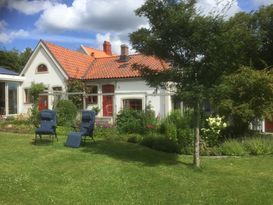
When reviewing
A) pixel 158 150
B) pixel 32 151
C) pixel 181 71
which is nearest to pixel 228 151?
pixel 158 150

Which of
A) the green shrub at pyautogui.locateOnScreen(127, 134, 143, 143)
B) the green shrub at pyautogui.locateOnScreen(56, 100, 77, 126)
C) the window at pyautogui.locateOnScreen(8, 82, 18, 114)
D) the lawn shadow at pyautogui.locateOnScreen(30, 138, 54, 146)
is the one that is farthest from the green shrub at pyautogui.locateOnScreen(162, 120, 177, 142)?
the window at pyautogui.locateOnScreen(8, 82, 18, 114)

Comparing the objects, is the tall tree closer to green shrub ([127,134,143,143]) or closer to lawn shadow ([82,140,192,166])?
lawn shadow ([82,140,192,166])

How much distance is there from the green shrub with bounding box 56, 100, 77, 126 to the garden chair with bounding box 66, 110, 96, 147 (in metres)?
5.66

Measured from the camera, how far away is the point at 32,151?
11.8m

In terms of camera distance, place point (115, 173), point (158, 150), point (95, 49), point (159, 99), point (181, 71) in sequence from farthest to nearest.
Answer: point (95, 49)
point (159, 99)
point (158, 150)
point (181, 71)
point (115, 173)

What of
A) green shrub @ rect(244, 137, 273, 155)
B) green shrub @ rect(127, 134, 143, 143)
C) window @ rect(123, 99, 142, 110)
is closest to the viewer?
green shrub @ rect(244, 137, 273, 155)

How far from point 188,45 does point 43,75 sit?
20534 mm

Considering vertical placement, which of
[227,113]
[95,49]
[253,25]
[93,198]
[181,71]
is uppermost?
[95,49]

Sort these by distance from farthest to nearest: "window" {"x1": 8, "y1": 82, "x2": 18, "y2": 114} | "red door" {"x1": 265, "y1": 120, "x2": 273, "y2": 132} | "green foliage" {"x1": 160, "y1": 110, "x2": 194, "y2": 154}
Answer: "window" {"x1": 8, "y1": 82, "x2": 18, "y2": 114} < "red door" {"x1": 265, "y1": 120, "x2": 273, "y2": 132} < "green foliage" {"x1": 160, "y1": 110, "x2": 194, "y2": 154}

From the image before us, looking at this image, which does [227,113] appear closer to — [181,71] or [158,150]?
[158,150]

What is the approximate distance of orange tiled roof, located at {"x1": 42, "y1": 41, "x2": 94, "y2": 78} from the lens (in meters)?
27.8

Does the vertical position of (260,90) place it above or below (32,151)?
above

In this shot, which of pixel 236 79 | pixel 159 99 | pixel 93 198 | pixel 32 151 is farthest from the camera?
pixel 159 99

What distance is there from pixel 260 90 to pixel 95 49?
99.7 feet
